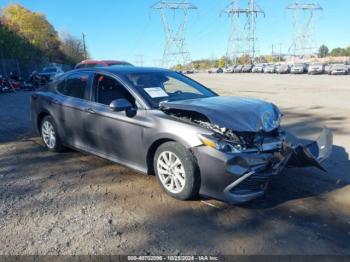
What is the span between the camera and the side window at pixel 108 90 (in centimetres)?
550

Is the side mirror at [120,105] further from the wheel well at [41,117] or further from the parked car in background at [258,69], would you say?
the parked car in background at [258,69]

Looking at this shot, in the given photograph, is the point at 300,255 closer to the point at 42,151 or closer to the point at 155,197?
the point at 155,197

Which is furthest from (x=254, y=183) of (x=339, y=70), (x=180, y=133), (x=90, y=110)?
(x=339, y=70)

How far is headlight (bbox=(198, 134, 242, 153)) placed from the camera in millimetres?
4330

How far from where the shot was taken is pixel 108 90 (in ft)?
18.9

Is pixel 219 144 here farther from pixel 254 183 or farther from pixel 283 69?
pixel 283 69

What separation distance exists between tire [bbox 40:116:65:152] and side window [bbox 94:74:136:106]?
127 centimetres

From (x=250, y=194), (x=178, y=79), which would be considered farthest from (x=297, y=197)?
(x=178, y=79)

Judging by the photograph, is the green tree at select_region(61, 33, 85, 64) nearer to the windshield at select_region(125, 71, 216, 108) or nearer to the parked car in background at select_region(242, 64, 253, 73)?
the parked car in background at select_region(242, 64, 253, 73)

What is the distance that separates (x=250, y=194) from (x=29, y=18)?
85262mm

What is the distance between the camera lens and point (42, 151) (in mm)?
7090

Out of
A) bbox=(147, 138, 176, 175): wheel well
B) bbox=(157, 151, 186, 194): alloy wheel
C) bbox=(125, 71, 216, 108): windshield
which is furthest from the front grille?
bbox=(125, 71, 216, 108): windshield

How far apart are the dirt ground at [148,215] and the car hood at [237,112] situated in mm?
882

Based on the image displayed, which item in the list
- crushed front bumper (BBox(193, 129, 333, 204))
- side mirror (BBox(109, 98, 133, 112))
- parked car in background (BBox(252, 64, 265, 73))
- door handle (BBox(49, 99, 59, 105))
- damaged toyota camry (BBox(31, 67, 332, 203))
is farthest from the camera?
parked car in background (BBox(252, 64, 265, 73))
